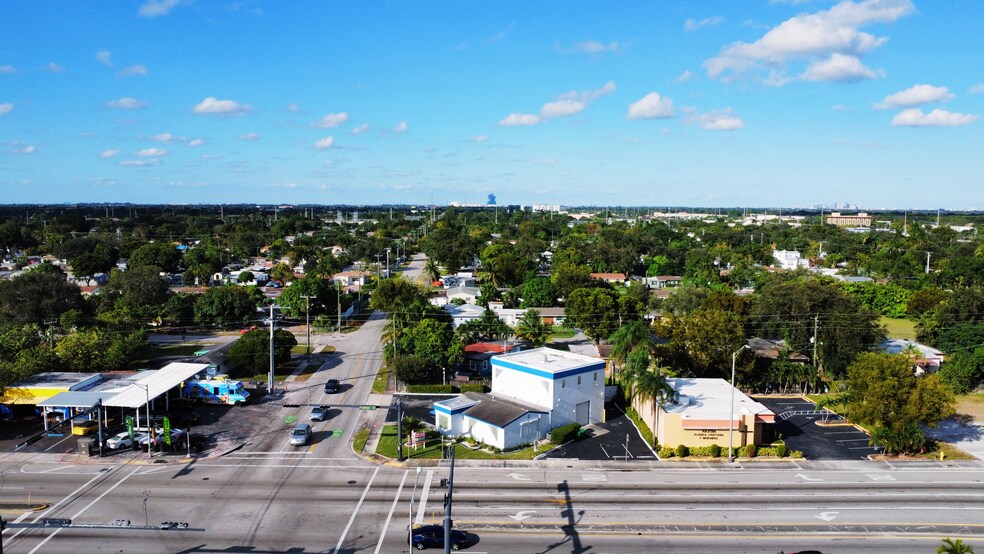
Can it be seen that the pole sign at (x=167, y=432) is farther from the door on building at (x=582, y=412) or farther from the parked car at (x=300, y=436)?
the door on building at (x=582, y=412)

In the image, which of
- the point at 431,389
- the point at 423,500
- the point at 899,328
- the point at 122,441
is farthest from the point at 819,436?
the point at 899,328

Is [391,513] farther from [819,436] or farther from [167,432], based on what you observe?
[819,436]

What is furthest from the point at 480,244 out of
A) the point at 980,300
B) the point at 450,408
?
the point at 450,408

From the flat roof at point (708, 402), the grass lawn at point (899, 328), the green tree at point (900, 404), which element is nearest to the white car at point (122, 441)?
the flat roof at point (708, 402)

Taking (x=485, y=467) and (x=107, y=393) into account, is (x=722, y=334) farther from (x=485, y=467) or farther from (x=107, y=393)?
(x=107, y=393)

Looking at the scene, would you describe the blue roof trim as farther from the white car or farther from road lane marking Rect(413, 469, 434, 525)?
the white car

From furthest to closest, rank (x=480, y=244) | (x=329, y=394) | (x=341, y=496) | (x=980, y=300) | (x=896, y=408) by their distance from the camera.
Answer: (x=480, y=244)
(x=980, y=300)
(x=329, y=394)
(x=896, y=408)
(x=341, y=496)

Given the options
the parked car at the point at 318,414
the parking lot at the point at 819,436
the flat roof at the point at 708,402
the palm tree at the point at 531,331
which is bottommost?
the parking lot at the point at 819,436
